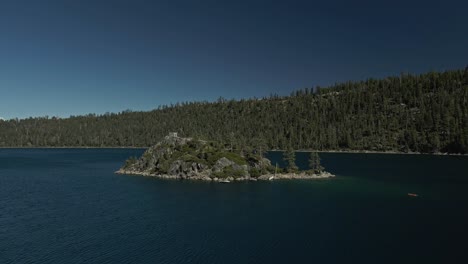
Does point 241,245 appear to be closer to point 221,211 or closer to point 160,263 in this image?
point 160,263

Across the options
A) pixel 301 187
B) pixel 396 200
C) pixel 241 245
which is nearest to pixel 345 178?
pixel 301 187

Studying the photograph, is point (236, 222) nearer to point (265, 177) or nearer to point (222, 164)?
point (265, 177)

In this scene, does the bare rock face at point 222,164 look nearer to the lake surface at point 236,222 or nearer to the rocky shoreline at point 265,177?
the rocky shoreline at point 265,177

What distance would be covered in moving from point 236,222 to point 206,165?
69.9m

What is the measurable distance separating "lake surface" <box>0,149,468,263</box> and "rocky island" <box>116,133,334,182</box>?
1098 cm

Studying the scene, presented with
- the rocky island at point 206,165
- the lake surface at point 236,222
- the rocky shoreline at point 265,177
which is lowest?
the lake surface at point 236,222

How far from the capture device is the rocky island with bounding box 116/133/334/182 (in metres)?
144

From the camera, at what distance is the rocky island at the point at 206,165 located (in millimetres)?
143625

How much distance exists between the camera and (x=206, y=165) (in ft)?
483

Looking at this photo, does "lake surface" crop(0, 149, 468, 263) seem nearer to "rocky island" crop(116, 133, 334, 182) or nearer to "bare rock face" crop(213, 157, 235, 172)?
"rocky island" crop(116, 133, 334, 182)

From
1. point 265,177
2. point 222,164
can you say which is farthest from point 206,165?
point 265,177

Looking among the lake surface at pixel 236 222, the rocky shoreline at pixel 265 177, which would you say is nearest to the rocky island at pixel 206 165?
Answer: the rocky shoreline at pixel 265 177

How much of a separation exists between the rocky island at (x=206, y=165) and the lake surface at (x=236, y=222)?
11.0 metres

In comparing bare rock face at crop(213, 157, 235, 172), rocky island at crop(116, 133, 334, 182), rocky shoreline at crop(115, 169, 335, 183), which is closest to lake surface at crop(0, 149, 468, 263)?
rocky shoreline at crop(115, 169, 335, 183)
